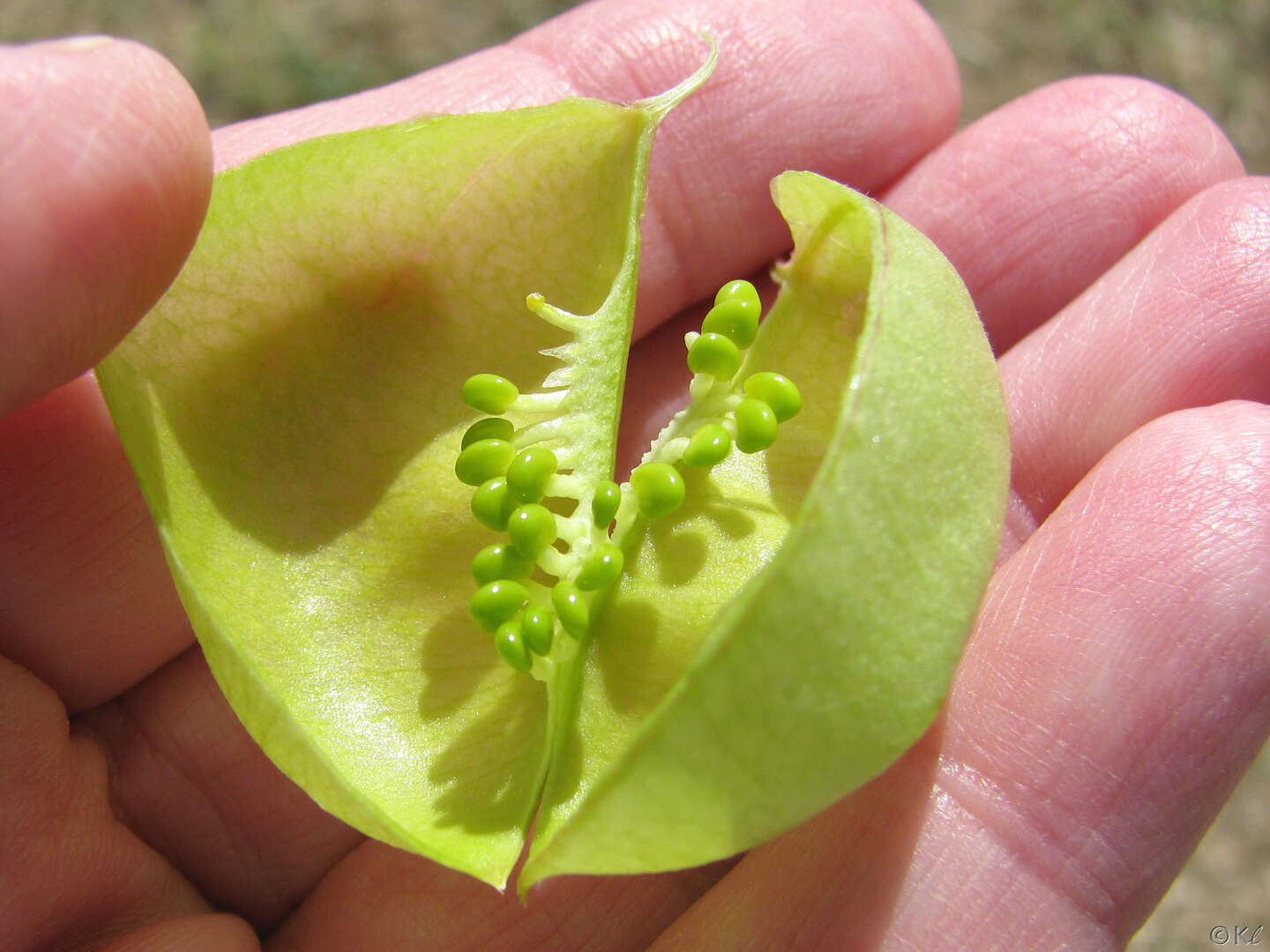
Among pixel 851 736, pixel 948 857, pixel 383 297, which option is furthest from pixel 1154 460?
pixel 383 297

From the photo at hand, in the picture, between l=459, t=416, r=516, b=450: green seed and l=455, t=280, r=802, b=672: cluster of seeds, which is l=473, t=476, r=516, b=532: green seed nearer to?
l=455, t=280, r=802, b=672: cluster of seeds

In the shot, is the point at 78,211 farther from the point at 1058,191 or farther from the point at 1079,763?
the point at 1058,191

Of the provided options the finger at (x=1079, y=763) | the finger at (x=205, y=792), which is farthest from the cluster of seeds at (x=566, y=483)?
the finger at (x=205, y=792)

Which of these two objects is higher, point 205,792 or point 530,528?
point 530,528

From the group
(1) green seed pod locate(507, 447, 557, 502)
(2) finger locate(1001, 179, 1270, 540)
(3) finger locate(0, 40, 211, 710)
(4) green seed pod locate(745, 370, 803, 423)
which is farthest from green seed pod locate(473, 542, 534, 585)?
(2) finger locate(1001, 179, 1270, 540)

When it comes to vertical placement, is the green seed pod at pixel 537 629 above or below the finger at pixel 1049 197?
below

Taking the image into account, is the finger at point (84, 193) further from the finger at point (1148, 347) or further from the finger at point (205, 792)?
the finger at point (1148, 347)

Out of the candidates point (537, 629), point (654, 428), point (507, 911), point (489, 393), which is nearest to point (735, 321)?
point (489, 393)
